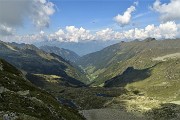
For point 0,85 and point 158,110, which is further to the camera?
point 158,110

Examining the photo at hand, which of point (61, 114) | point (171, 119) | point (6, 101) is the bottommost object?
point (171, 119)

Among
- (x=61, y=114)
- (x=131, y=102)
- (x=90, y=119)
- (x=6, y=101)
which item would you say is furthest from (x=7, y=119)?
(x=131, y=102)

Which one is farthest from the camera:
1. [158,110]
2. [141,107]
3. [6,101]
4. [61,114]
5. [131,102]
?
[131,102]

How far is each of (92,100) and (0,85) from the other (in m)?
119

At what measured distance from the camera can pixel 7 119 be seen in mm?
43375

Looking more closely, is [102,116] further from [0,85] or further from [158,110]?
[0,85]

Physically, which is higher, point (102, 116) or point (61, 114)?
point (61, 114)

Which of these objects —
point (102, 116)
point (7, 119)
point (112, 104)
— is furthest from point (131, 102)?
point (7, 119)

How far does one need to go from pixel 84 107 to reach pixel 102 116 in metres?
49.4

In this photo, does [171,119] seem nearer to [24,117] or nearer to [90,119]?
[90,119]

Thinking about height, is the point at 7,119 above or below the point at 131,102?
above

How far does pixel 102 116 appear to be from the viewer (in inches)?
4892

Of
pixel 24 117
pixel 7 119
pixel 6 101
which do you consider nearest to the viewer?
pixel 7 119

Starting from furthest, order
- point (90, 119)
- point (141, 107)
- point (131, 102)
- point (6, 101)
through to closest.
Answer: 1. point (131, 102)
2. point (141, 107)
3. point (90, 119)
4. point (6, 101)
